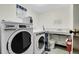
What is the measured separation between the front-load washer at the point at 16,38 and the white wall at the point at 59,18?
231mm

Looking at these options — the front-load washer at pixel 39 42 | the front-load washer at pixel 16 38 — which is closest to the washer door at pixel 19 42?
the front-load washer at pixel 16 38

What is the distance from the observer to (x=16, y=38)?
42.6 inches

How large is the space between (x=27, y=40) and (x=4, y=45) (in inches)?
15.1

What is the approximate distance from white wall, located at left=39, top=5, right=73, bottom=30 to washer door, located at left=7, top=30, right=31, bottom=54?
28 cm

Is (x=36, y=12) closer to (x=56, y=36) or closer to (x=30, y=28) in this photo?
(x=30, y=28)

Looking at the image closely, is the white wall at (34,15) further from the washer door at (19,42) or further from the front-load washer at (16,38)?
the washer door at (19,42)

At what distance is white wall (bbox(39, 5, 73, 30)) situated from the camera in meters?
1.18

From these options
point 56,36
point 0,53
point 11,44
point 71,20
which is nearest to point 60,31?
point 56,36

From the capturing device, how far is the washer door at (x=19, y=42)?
1005mm

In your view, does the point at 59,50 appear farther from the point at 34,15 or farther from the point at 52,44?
the point at 34,15

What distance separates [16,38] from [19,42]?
0.09 meters

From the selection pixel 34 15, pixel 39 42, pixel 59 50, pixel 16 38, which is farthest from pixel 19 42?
pixel 59 50

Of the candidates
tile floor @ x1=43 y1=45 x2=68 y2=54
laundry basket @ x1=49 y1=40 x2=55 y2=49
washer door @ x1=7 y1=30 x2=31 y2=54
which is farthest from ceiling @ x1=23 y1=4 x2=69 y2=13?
tile floor @ x1=43 y1=45 x2=68 y2=54
